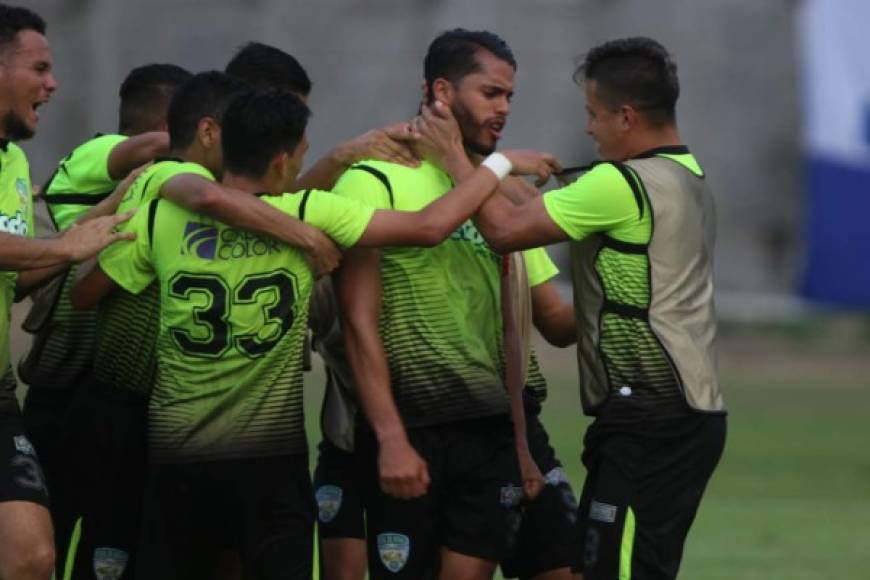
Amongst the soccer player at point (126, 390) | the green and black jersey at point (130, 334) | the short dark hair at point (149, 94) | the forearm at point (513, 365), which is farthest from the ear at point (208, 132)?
the forearm at point (513, 365)

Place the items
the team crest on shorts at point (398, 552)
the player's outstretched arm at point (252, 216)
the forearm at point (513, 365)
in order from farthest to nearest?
the forearm at point (513, 365) → the team crest on shorts at point (398, 552) → the player's outstretched arm at point (252, 216)

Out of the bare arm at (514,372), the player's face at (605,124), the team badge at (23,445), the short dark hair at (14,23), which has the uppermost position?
the short dark hair at (14,23)

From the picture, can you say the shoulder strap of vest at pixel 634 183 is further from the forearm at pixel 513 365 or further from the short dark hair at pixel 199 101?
the short dark hair at pixel 199 101

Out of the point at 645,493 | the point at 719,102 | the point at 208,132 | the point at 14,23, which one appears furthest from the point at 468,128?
the point at 719,102

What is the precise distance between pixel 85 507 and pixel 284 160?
182 cm

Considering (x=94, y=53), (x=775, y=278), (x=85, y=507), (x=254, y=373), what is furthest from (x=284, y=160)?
(x=94, y=53)

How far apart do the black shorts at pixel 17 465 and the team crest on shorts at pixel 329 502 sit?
108 cm

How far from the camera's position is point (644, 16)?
3525 cm

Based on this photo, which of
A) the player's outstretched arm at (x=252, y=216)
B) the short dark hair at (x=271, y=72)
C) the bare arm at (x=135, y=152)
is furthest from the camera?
the short dark hair at (x=271, y=72)

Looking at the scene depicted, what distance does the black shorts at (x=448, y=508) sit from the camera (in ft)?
24.6

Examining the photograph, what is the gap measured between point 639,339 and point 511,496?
0.80 m

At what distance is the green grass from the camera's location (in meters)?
12.2

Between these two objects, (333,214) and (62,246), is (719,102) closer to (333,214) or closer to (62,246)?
(333,214)

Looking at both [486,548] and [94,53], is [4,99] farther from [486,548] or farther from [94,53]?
[94,53]
